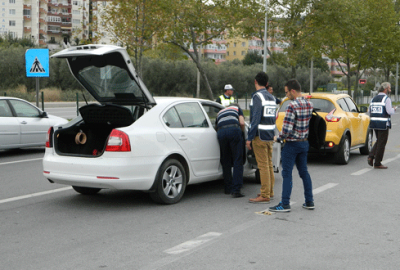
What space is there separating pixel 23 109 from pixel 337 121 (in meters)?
7.61

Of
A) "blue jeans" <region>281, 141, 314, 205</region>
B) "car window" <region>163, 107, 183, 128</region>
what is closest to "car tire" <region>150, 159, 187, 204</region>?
"car window" <region>163, 107, 183, 128</region>

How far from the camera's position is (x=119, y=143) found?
262 inches

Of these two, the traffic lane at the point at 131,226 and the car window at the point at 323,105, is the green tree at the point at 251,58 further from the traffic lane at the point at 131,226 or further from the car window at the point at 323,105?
the traffic lane at the point at 131,226

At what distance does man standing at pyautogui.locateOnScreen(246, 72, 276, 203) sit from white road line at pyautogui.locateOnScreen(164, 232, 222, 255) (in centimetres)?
184

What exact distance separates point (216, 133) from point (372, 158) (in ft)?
15.9

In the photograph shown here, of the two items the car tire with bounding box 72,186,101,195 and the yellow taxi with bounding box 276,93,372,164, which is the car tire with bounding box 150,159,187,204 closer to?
the car tire with bounding box 72,186,101,195

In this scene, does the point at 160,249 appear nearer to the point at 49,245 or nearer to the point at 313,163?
the point at 49,245

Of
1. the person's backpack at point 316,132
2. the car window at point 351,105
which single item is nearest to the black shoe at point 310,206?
the person's backpack at point 316,132

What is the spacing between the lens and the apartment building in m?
99.1

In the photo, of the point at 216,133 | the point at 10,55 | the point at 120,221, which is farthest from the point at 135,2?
the point at 10,55

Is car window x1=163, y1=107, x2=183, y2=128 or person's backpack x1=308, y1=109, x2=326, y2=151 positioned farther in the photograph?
car window x1=163, y1=107, x2=183, y2=128

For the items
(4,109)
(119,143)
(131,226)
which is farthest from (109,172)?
(4,109)

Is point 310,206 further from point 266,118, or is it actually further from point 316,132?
point 266,118

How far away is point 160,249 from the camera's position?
5117 mm
